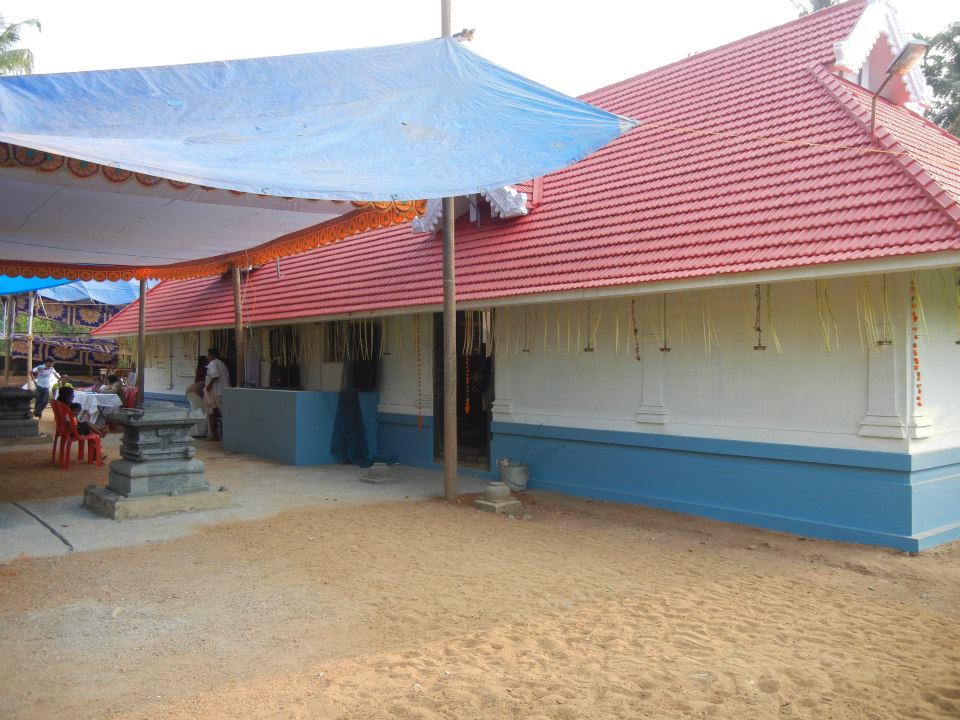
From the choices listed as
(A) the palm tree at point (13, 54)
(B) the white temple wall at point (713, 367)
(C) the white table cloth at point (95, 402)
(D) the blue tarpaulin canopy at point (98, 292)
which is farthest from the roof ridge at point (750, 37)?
(A) the palm tree at point (13, 54)

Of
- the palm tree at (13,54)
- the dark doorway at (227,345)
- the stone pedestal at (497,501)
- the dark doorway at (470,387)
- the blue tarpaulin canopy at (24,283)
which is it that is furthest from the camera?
the palm tree at (13,54)

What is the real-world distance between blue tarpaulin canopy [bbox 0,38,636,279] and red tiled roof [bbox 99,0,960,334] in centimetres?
167

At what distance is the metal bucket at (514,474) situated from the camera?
9312mm

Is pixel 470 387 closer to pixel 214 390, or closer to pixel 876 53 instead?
pixel 214 390

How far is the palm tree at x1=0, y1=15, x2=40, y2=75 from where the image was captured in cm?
3011

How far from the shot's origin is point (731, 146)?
882 cm

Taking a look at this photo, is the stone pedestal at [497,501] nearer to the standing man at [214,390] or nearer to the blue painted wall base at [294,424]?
the blue painted wall base at [294,424]

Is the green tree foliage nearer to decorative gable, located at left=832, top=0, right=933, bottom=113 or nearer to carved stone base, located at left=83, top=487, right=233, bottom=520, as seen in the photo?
decorative gable, located at left=832, top=0, right=933, bottom=113

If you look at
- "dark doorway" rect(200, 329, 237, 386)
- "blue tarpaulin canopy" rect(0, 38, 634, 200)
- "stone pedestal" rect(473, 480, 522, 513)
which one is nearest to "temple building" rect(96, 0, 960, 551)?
"stone pedestal" rect(473, 480, 522, 513)

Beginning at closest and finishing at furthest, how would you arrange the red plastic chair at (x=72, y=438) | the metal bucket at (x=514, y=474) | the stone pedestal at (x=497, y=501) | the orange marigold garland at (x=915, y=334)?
1. the orange marigold garland at (x=915, y=334)
2. the stone pedestal at (x=497, y=501)
3. the metal bucket at (x=514, y=474)
4. the red plastic chair at (x=72, y=438)

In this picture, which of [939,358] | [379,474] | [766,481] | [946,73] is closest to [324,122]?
[379,474]

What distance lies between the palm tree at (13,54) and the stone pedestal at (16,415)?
69.3ft

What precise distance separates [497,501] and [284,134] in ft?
14.4

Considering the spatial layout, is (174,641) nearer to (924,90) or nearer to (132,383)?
(924,90)
